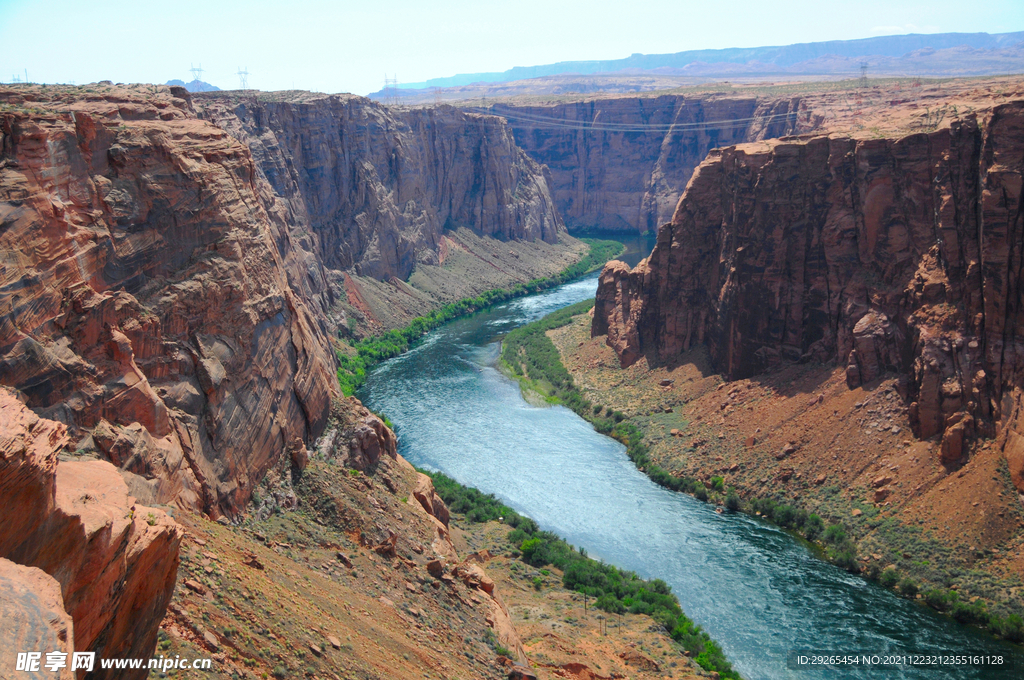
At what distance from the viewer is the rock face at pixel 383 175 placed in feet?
298

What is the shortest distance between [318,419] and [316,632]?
15.2 meters

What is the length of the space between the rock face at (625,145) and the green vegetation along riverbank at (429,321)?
68.0ft

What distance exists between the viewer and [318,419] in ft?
124

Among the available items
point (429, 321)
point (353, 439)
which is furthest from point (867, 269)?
point (429, 321)

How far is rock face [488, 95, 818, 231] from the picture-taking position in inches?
6344

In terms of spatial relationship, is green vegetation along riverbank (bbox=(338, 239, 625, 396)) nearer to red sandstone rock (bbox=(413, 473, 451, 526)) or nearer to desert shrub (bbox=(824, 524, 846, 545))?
red sandstone rock (bbox=(413, 473, 451, 526))

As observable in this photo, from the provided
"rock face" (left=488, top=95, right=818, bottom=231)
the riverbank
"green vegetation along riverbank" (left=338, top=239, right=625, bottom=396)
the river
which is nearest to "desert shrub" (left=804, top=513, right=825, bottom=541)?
the riverbank

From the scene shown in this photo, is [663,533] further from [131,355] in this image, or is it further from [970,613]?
[131,355]

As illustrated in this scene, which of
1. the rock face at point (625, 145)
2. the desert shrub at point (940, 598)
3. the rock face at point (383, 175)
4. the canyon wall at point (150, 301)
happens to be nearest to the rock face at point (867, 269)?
the desert shrub at point (940, 598)

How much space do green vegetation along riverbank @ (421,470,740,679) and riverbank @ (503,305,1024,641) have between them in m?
11.6

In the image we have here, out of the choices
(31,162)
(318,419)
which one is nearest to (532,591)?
(318,419)

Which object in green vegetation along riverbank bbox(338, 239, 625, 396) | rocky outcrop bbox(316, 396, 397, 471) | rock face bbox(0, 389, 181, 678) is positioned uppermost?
rock face bbox(0, 389, 181, 678)

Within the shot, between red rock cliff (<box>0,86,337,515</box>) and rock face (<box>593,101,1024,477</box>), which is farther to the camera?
rock face (<box>593,101,1024,477</box>)

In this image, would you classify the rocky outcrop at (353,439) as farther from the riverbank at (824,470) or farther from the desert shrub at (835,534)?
the desert shrub at (835,534)
